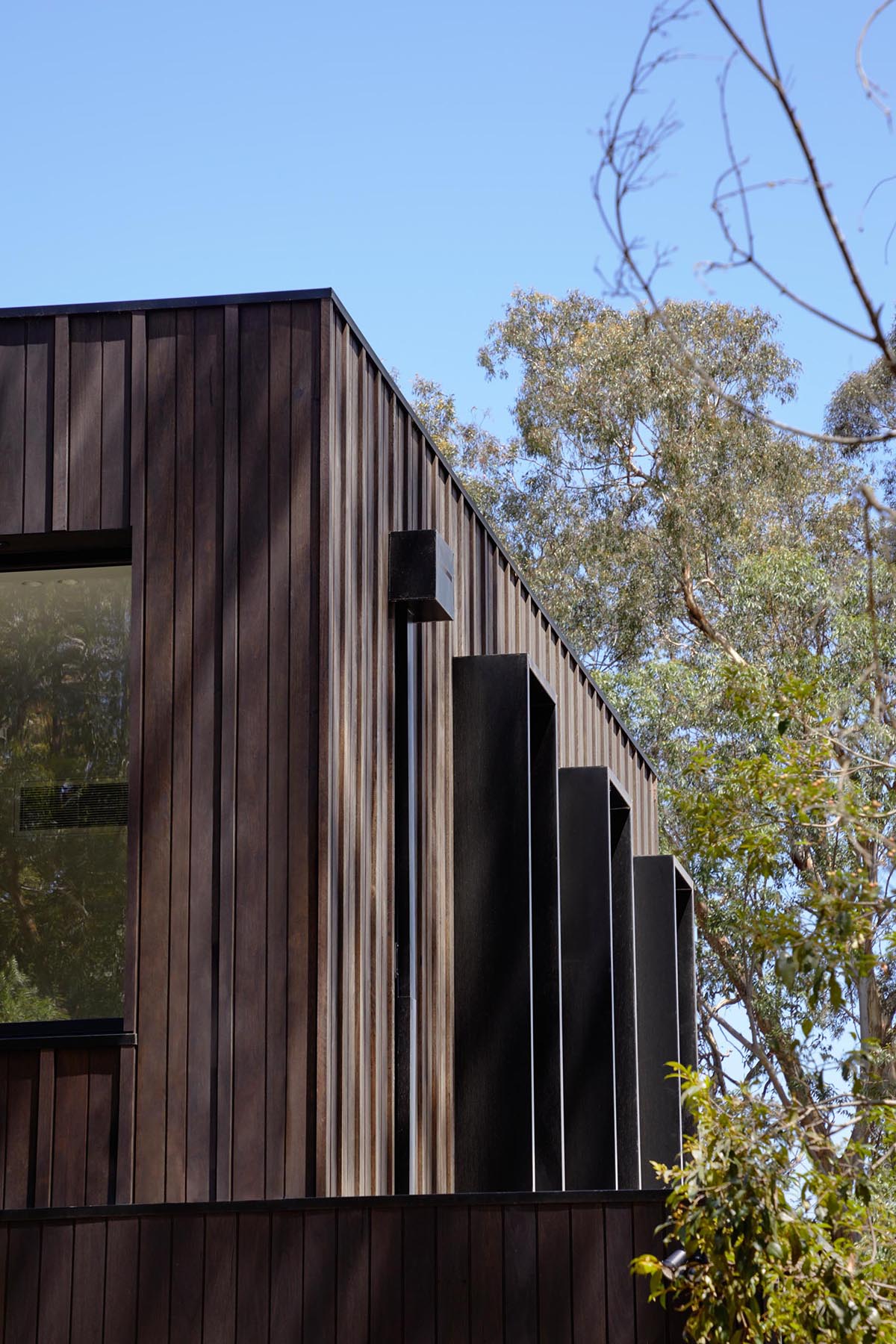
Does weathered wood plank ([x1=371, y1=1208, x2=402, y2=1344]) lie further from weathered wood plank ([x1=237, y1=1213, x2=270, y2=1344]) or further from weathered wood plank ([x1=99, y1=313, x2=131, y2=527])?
weathered wood plank ([x1=99, y1=313, x2=131, y2=527])

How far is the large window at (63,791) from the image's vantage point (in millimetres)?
4871

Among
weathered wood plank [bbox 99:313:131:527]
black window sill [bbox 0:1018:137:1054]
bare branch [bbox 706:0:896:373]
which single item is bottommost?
black window sill [bbox 0:1018:137:1054]

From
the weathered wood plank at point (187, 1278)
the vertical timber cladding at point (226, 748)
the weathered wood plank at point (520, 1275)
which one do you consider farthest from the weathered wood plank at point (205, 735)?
the weathered wood plank at point (520, 1275)

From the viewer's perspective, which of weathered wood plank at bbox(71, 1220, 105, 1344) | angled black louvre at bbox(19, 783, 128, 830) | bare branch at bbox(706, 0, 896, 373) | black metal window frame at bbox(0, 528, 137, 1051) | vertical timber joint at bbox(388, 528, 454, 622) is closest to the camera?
bare branch at bbox(706, 0, 896, 373)

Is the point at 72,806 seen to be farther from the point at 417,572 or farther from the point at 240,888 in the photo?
the point at 417,572

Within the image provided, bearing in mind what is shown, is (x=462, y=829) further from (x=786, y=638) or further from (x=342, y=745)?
(x=786, y=638)

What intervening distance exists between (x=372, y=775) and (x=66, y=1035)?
3.98ft

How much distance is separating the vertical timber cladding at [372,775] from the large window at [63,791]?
2.16 ft

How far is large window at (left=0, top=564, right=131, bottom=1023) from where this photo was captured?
16.0 ft

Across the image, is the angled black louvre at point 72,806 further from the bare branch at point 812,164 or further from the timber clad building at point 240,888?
the bare branch at point 812,164

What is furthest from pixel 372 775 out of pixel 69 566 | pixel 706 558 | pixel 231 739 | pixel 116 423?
pixel 706 558

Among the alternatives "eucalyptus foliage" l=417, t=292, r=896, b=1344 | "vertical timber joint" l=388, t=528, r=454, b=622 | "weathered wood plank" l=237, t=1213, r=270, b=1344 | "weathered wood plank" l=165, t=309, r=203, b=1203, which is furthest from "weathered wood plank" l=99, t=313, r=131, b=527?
"eucalyptus foliage" l=417, t=292, r=896, b=1344

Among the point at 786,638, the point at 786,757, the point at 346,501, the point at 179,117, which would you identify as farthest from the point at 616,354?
the point at 346,501

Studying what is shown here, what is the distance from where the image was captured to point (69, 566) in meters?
5.27
